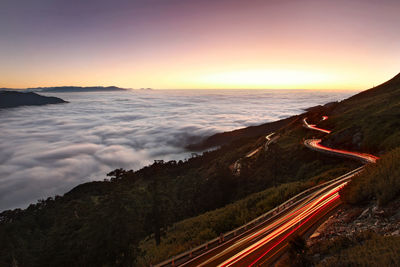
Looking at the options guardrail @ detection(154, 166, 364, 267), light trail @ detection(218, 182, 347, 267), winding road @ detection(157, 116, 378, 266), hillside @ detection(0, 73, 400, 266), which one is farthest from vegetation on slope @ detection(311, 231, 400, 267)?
hillside @ detection(0, 73, 400, 266)

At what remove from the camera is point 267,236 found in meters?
16.9

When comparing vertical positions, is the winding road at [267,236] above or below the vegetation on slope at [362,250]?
below

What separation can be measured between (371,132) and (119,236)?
48.3 metres

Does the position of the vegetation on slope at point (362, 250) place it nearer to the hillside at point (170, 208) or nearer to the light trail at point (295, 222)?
the light trail at point (295, 222)

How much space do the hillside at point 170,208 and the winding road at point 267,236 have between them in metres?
1.81

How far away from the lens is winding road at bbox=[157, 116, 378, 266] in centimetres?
1445

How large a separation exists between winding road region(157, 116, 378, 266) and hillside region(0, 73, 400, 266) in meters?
1.81

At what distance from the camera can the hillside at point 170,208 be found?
791 inches

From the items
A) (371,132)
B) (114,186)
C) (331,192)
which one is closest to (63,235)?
(114,186)

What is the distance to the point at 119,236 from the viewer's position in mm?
18953

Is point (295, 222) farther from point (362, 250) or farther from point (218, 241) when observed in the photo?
point (362, 250)

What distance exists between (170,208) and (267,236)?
36.1m

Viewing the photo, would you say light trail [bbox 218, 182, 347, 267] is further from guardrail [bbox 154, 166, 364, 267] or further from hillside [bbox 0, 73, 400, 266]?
hillside [bbox 0, 73, 400, 266]

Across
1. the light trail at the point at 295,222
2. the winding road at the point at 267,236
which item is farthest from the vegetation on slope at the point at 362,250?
the light trail at the point at 295,222
